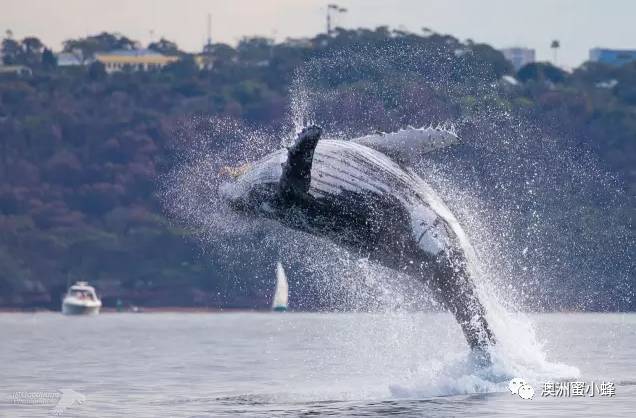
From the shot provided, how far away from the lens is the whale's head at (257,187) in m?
34.8

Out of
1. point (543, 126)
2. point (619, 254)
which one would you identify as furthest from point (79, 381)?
point (543, 126)

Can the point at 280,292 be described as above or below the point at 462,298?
below

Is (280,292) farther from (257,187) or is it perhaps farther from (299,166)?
(299,166)

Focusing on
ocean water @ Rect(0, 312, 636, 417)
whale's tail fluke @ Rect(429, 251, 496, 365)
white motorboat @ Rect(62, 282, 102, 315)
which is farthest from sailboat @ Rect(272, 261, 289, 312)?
whale's tail fluke @ Rect(429, 251, 496, 365)

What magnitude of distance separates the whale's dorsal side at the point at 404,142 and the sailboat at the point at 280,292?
109106 millimetres

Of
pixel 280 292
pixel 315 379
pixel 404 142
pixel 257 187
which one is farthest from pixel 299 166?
pixel 280 292

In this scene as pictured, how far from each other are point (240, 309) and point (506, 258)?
49.7 metres

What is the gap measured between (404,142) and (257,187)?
339 cm

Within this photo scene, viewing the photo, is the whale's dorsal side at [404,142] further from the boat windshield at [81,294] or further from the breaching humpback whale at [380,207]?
the boat windshield at [81,294]

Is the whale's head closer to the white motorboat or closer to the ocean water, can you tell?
the ocean water

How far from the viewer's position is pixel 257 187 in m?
35.2

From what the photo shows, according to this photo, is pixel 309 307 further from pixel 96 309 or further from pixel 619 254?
pixel 619 254

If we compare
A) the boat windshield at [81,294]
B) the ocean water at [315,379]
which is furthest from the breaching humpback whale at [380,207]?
the boat windshield at [81,294]

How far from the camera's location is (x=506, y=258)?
126 meters
